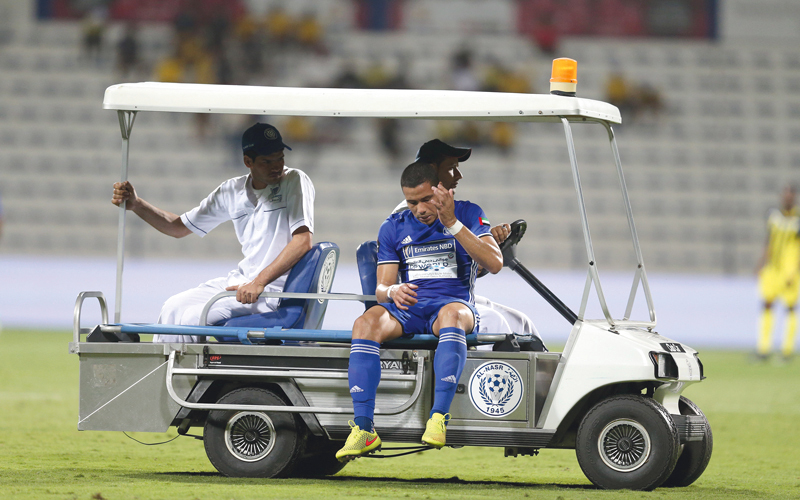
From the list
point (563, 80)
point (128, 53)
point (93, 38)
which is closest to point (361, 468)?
point (563, 80)

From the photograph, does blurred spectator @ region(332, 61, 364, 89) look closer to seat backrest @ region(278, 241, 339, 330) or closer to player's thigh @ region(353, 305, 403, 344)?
seat backrest @ region(278, 241, 339, 330)

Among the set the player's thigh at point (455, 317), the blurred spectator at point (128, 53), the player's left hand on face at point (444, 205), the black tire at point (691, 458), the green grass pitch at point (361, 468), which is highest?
the blurred spectator at point (128, 53)

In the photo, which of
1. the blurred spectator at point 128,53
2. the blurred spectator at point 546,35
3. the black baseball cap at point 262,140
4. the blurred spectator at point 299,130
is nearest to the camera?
the black baseball cap at point 262,140

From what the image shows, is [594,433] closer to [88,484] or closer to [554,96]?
[554,96]

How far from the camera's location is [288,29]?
64.6 ft

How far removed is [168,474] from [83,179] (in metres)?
13.8

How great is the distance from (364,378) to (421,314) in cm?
40


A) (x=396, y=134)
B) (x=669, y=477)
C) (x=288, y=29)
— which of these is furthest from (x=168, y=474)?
(x=288, y=29)

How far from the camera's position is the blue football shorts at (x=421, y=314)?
15.2ft

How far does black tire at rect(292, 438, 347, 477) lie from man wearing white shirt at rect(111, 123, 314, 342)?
2.26ft

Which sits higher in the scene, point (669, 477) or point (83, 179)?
point (83, 179)

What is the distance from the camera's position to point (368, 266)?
16.5 feet

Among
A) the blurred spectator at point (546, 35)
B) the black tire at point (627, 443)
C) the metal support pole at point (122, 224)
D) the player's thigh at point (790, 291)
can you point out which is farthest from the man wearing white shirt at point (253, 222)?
the blurred spectator at point (546, 35)

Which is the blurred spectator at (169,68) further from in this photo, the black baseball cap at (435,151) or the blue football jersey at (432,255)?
the blue football jersey at (432,255)
